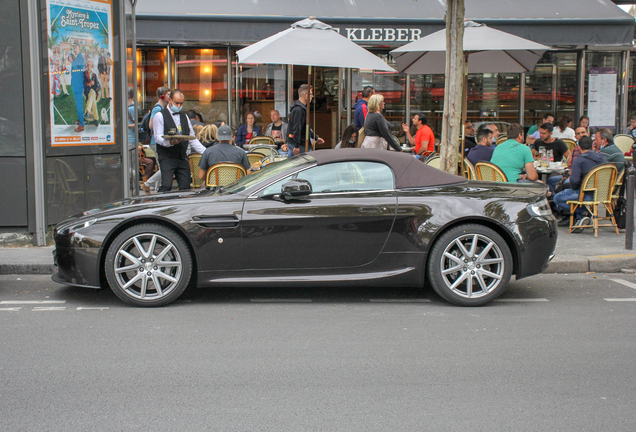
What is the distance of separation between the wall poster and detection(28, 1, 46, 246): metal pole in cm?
17

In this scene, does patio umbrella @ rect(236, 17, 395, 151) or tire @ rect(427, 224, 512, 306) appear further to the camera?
patio umbrella @ rect(236, 17, 395, 151)

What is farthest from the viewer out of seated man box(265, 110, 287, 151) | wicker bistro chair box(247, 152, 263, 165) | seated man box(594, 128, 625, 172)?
seated man box(265, 110, 287, 151)

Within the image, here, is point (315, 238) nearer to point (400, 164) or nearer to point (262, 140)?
point (400, 164)

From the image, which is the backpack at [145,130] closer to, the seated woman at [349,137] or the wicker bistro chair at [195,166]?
the wicker bistro chair at [195,166]

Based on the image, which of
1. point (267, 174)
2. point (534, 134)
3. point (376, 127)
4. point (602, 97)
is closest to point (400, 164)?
point (267, 174)

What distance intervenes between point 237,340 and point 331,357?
2.55 ft

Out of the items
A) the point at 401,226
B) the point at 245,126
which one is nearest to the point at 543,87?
the point at 245,126

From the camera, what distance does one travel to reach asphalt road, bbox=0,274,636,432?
3.64 metres

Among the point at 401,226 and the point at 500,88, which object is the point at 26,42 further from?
the point at 500,88

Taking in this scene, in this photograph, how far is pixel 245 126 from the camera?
47.1 ft

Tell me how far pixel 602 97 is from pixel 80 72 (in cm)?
1320

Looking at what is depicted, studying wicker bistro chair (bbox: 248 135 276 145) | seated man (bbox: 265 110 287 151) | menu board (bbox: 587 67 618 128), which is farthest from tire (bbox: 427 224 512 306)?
menu board (bbox: 587 67 618 128)

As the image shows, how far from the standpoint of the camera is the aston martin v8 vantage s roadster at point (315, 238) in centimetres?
573

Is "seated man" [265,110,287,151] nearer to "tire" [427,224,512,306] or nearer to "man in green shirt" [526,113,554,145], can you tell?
"man in green shirt" [526,113,554,145]
